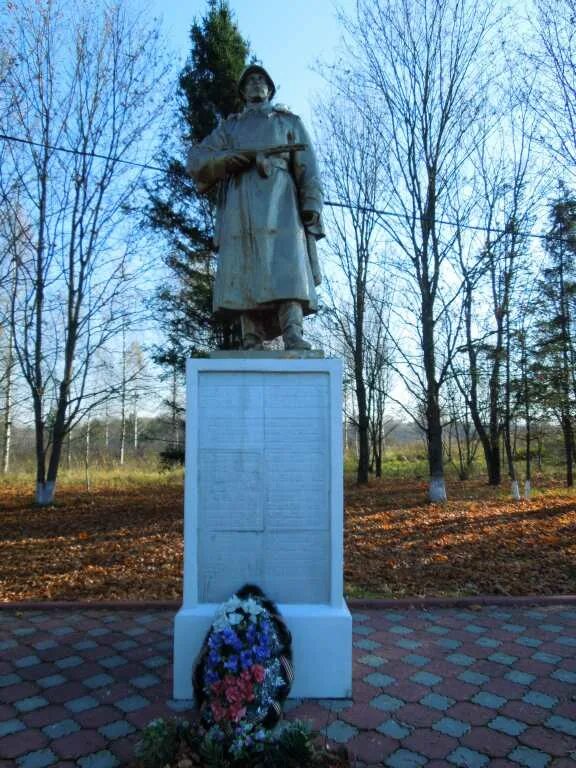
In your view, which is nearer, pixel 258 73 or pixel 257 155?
pixel 257 155

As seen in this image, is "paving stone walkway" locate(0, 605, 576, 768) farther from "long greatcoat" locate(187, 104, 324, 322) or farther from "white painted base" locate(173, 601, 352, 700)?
"long greatcoat" locate(187, 104, 324, 322)

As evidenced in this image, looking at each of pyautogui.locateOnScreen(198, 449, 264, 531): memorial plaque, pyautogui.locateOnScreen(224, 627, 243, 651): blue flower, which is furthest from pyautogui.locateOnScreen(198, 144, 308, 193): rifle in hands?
pyautogui.locateOnScreen(224, 627, 243, 651): blue flower

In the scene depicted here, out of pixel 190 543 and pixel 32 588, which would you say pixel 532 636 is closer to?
pixel 190 543

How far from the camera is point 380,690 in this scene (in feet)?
9.68

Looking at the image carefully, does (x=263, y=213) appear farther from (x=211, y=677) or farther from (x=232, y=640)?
(x=211, y=677)

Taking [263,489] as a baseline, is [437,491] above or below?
below

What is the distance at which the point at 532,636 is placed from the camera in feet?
12.3

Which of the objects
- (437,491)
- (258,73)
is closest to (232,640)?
(258,73)

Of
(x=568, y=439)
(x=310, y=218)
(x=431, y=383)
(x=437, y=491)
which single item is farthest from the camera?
(x=568, y=439)

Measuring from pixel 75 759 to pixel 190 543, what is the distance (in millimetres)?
1028

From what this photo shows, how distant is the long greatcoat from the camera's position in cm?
321

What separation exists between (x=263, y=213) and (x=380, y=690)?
109 inches

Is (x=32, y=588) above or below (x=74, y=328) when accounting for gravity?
below

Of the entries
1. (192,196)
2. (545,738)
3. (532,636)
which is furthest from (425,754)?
(192,196)
